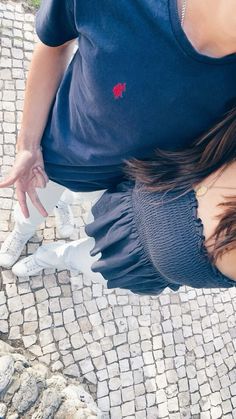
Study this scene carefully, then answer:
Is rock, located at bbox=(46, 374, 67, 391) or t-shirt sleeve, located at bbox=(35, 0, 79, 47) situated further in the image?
rock, located at bbox=(46, 374, 67, 391)

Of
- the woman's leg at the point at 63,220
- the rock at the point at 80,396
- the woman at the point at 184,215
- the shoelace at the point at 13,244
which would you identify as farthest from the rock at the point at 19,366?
the woman at the point at 184,215

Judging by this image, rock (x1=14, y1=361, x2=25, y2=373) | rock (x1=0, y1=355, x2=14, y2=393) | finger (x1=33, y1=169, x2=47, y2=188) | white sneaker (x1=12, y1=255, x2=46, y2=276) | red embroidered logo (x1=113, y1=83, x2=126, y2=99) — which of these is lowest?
rock (x1=14, y1=361, x2=25, y2=373)

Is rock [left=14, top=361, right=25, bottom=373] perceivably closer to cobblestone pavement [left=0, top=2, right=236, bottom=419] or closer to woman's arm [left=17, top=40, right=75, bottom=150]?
cobblestone pavement [left=0, top=2, right=236, bottom=419]

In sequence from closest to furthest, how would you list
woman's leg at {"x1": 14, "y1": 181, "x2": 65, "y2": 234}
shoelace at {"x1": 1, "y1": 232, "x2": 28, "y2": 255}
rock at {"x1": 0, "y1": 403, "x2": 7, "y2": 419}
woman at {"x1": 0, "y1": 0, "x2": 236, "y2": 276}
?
1. woman at {"x1": 0, "y1": 0, "x2": 236, "y2": 276}
2. woman's leg at {"x1": 14, "y1": 181, "x2": 65, "y2": 234}
3. rock at {"x1": 0, "y1": 403, "x2": 7, "y2": 419}
4. shoelace at {"x1": 1, "y1": 232, "x2": 28, "y2": 255}

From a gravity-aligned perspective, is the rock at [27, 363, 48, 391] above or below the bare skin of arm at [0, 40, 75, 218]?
below

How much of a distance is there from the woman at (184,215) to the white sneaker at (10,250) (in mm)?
1567

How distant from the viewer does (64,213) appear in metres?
3.56

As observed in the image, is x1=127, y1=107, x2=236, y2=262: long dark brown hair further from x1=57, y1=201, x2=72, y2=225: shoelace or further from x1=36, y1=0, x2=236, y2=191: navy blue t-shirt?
x1=57, y1=201, x2=72, y2=225: shoelace

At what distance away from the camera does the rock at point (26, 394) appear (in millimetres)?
2809

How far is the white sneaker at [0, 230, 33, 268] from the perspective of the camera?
127 inches

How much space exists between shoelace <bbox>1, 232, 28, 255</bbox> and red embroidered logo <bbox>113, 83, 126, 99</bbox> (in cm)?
188

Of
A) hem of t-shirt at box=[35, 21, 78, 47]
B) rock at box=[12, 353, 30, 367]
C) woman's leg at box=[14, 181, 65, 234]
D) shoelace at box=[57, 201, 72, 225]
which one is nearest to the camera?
hem of t-shirt at box=[35, 21, 78, 47]

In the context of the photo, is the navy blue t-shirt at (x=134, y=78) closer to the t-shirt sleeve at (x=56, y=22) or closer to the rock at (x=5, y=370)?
the t-shirt sleeve at (x=56, y=22)

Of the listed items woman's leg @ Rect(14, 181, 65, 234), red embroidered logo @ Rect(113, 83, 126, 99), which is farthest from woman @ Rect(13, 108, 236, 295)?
woman's leg @ Rect(14, 181, 65, 234)
